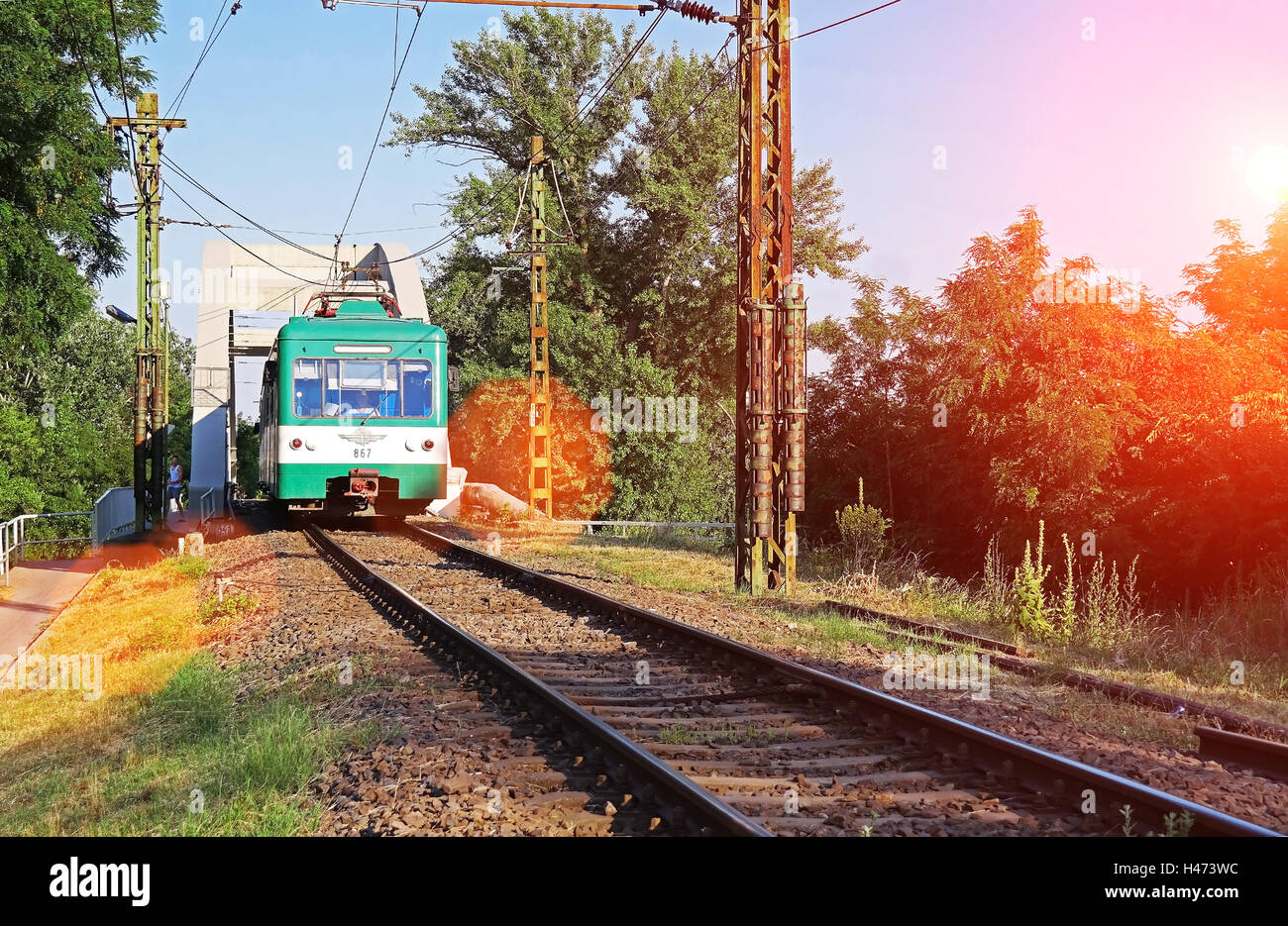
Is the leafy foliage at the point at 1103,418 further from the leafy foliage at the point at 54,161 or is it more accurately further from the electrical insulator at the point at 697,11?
the leafy foliage at the point at 54,161

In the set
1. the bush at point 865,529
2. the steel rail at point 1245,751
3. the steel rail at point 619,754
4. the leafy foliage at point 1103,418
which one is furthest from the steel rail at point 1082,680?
the leafy foliage at point 1103,418

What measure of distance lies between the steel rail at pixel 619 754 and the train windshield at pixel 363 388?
10.1m

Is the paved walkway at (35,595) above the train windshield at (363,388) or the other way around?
the other way around

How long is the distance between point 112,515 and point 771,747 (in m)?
24.9

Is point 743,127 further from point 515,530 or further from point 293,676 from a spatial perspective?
point 515,530

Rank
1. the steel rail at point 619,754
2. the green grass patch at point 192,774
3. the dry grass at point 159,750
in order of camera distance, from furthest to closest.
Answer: the dry grass at point 159,750
the green grass patch at point 192,774
the steel rail at point 619,754

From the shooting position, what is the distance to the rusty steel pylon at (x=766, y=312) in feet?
45.1

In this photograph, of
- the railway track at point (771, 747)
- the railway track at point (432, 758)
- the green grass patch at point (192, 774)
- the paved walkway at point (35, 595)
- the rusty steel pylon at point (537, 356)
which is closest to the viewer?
the railway track at point (771, 747)

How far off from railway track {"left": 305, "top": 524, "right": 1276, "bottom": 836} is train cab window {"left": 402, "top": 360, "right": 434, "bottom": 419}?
9.67m

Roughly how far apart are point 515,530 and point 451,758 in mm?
19118

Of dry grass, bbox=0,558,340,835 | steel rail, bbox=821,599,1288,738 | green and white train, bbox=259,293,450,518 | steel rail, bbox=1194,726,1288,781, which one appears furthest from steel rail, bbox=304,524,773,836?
green and white train, bbox=259,293,450,518

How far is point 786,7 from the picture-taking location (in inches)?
545

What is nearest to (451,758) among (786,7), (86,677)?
(86,677)

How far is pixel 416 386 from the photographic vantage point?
20.4 m
